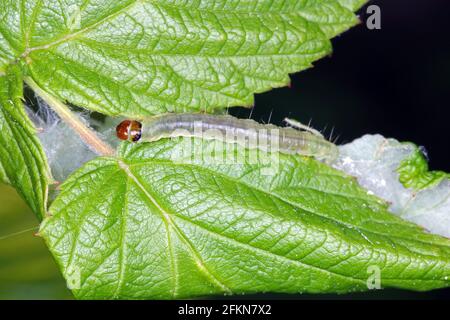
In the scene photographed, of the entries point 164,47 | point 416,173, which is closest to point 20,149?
point 164,47

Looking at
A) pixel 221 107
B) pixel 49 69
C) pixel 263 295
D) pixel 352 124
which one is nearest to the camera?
pixel 49 69

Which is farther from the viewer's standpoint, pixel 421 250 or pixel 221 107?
pixel 221 107

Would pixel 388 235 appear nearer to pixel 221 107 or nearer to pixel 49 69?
pixel 221 107

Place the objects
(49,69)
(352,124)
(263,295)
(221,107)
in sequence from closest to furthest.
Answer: (49,69), (221,107), (263,295), (352,124)

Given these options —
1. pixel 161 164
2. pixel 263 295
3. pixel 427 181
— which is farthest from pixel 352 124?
pixel 161 164

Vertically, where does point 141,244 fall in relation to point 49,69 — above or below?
below

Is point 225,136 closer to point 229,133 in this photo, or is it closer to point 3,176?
point 229,133

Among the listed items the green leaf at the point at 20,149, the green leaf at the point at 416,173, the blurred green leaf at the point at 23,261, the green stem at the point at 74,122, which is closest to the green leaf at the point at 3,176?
the green leaf at the point at 20,149
